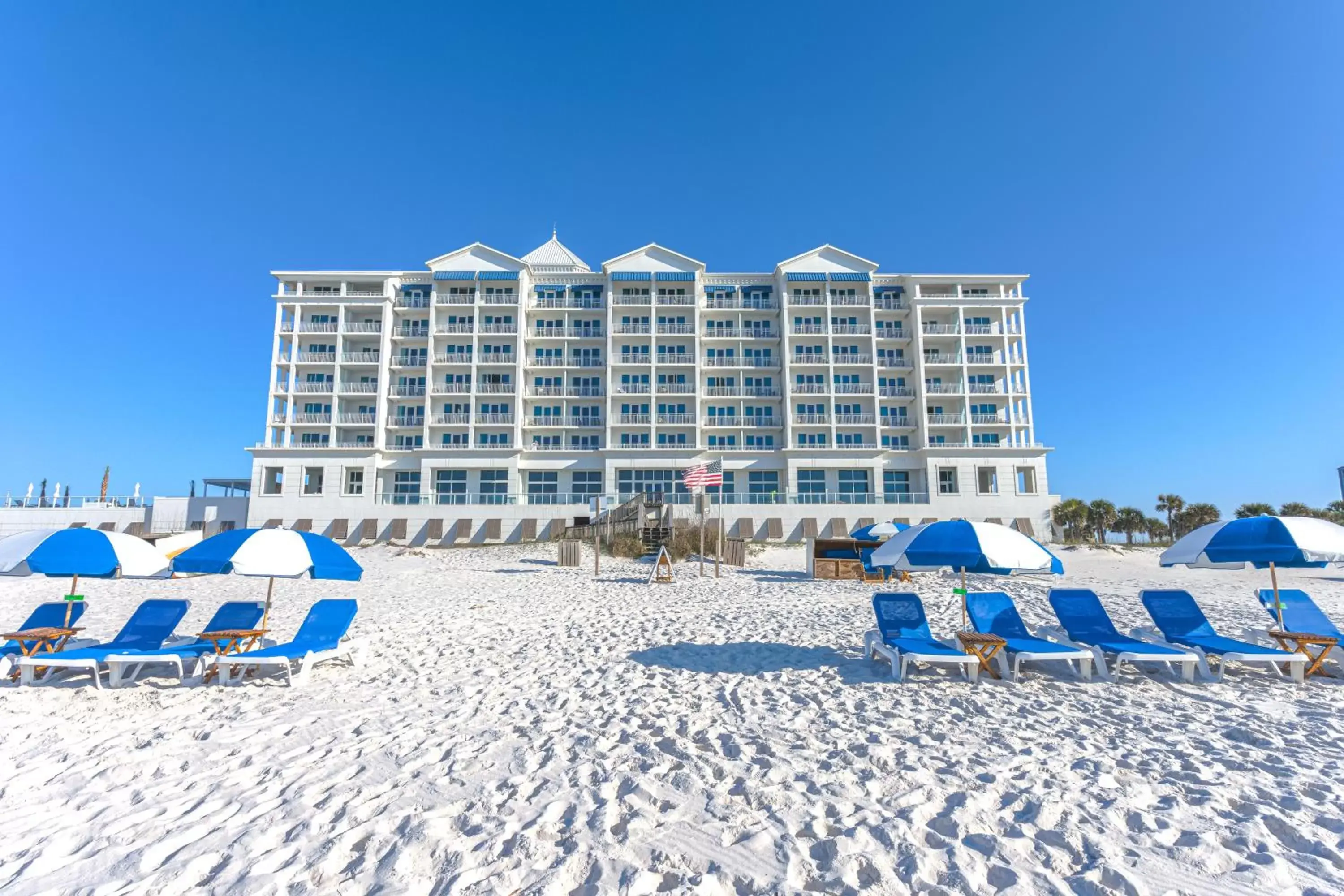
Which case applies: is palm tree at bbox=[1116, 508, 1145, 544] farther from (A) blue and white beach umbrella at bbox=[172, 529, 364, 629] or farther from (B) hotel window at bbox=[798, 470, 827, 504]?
(A) blue and white beach umbrella at bbox=[172, 529, 364, 629]

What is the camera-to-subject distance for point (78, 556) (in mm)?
7352

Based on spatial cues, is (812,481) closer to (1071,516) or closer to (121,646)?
(1071,516)

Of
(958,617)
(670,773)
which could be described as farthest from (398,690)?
(958,617)

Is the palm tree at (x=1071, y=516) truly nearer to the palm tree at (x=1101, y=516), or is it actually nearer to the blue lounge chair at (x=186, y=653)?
the palm tree at (x=1101, y=516)

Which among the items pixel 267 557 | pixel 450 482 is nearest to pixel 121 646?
pixel 267 557

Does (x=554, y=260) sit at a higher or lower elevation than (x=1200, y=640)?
higher

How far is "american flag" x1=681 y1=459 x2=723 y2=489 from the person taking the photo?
1981cm

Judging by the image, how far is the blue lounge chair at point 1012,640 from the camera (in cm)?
729

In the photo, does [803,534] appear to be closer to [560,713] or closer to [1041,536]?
[1041,536]

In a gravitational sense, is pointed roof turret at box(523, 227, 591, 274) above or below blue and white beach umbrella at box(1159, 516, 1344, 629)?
above

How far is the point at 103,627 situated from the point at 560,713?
926 centimetres

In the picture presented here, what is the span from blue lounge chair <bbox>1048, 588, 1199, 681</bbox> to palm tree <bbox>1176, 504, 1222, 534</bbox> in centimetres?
3846

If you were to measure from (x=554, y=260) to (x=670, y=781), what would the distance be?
160 feet

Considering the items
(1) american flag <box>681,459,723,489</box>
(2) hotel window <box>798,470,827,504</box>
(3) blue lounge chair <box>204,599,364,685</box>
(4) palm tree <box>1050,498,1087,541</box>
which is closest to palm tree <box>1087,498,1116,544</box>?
(4) palm tree <box>1050,498,1087,541</box>
